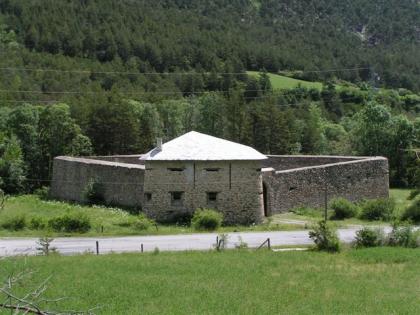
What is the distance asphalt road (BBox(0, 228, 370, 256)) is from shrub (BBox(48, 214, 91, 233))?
155cm

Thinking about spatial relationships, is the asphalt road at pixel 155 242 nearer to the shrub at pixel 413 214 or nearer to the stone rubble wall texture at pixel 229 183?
the stone rubble wall texture at pixel 229 183

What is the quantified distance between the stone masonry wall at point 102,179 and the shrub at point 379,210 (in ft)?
42.9

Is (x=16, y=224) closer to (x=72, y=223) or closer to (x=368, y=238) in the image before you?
(x=72, y=223)

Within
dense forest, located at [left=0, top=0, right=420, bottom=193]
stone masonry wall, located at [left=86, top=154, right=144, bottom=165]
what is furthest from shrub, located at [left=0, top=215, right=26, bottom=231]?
stone masonry wall, located at [left=86, top=154, right=144, bottom=165]

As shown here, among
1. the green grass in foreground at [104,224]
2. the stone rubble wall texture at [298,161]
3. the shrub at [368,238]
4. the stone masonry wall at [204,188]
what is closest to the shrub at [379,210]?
the green grass in foreground at [104,224]

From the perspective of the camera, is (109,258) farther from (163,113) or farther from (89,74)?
(89,74)

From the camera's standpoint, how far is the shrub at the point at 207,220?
33156 mm

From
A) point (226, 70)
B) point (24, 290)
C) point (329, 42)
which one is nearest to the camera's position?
point (24, 290)

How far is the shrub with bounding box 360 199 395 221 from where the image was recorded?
121 feet

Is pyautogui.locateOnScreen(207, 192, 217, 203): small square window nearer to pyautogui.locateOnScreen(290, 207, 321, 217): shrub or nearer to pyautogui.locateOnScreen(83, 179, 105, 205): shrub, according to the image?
pyautogui.locateOnScreen(290, 207, 321, 217): shrub

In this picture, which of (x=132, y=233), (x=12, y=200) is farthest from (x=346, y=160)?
(x=12, y=200)

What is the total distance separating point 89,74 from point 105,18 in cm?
3389

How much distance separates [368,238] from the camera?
26.9 meters

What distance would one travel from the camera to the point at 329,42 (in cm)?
15762
